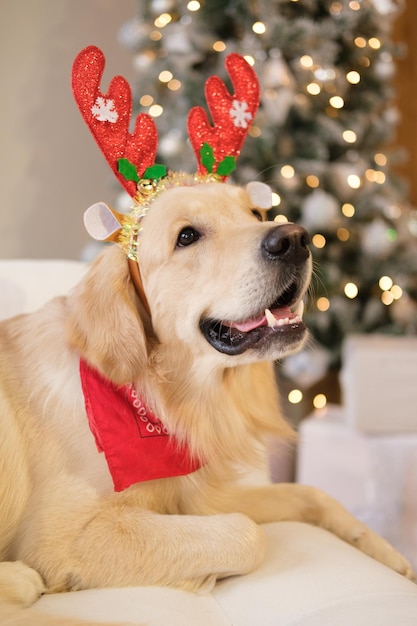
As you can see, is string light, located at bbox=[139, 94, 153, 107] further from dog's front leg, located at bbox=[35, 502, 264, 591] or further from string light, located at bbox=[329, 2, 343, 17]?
dog's front leg, located at bbox=[35, 502, 264, 591]

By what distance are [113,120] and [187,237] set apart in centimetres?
31

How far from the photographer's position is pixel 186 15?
325cm

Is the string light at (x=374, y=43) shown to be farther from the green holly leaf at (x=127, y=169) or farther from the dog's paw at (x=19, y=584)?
the dog's paw at (x=19, y=584)

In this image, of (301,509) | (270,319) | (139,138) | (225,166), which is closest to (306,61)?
(225,166)

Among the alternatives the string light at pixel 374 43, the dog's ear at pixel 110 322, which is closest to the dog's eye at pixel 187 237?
the dog's ear at pixel 110 322

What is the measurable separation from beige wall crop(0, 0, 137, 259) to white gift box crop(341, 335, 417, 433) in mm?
1769

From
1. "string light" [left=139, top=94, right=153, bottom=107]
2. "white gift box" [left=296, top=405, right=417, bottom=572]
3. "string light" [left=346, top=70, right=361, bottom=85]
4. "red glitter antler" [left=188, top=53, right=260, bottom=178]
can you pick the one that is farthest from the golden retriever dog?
"string light" [left=346, top=70, right=361, bottom=85]

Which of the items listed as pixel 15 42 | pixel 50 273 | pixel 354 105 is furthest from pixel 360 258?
pixel 15 42

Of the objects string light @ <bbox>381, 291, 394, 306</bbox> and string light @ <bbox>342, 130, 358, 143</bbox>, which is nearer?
string light @ <bbox>342, 130, 358, 143</bbox>

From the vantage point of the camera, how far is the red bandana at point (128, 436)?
126 cm

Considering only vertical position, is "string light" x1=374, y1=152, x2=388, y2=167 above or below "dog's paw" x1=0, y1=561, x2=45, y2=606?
above

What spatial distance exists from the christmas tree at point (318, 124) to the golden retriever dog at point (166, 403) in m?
1.68

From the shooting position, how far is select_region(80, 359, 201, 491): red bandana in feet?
4.15

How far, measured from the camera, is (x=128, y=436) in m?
1.31
